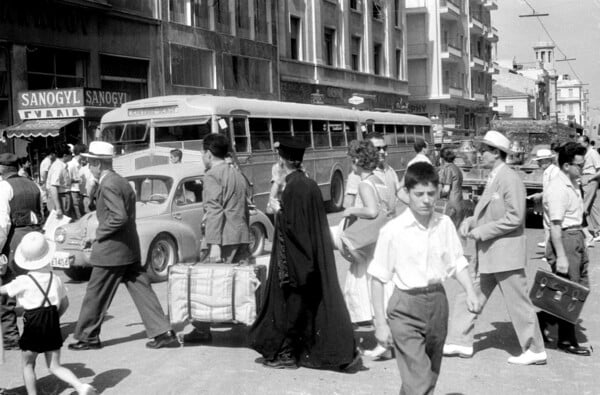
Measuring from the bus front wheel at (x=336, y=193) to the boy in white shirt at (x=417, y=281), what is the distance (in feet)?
56.9

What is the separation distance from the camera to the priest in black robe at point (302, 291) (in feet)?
19.6

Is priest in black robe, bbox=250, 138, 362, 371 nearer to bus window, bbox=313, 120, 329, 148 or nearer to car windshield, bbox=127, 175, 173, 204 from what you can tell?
car windshield, bbox=127, 175, 173, 204

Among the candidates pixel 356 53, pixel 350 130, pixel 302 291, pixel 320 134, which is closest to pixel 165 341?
pixel 302 291

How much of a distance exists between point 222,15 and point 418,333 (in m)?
27.1

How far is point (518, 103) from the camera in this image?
8988cm

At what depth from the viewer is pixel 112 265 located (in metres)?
6.84

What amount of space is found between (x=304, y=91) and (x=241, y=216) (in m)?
29.2

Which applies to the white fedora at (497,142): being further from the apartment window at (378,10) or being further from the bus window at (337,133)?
the apartment window at (378,10)

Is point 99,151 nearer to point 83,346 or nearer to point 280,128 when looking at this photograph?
point 83,346

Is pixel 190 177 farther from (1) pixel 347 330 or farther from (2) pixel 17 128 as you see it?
(2) pixel 17 128

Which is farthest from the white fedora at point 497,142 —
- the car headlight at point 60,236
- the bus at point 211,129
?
the bus at point 211,129

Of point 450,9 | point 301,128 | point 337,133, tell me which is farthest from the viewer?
point 450,9

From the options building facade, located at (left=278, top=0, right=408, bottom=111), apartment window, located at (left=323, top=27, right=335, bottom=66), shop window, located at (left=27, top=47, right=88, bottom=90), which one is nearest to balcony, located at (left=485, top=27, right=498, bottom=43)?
building facade, located at (left=278, top=0, right=408, bottom=111)

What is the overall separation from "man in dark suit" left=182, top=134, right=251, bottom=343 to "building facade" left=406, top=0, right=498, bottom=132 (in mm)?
43217
